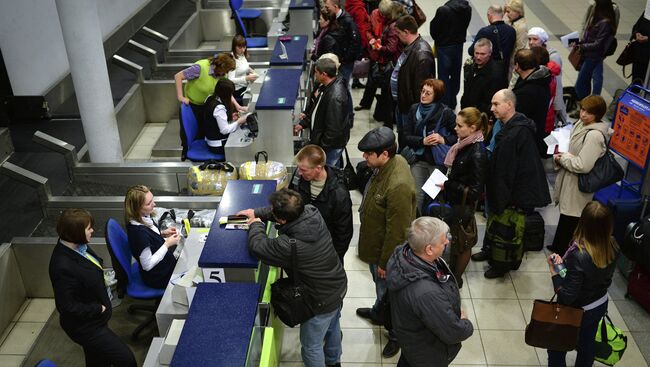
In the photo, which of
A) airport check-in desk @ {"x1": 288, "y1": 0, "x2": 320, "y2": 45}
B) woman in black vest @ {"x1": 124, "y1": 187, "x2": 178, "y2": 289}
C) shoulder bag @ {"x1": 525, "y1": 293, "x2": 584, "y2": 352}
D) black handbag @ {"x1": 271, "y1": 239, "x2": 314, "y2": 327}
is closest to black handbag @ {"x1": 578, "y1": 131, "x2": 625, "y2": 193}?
shoulder bag @ {"x1": 525, "y1": 293, "x2": 584, "y2": 352}

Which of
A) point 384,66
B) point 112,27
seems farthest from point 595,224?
point 112,27

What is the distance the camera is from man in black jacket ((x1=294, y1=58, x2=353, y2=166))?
213 inches

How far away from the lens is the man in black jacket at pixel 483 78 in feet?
20.5

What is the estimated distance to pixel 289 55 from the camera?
22.4 ft

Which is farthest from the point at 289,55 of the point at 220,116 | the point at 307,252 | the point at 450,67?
the point at 307,252

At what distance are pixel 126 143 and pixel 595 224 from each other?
Answer: 20.5 ft

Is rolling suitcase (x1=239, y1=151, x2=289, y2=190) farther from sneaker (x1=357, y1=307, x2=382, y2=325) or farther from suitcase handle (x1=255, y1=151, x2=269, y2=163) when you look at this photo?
sneaker (x1=357, y1=307, x2=382, y2=325)

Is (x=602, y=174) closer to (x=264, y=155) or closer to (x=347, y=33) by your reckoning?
(x=264, y=155)

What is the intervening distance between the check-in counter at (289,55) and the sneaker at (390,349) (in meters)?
3.39

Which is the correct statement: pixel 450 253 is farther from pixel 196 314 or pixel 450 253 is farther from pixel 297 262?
pixel 196 314

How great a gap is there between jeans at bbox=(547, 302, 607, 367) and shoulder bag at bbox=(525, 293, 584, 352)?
75mm

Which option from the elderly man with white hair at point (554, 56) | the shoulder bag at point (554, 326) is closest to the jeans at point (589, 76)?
the elderly man with white hair at point (554, 56)

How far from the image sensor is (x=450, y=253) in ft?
17.8

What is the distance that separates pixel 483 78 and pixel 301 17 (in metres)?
3.02
